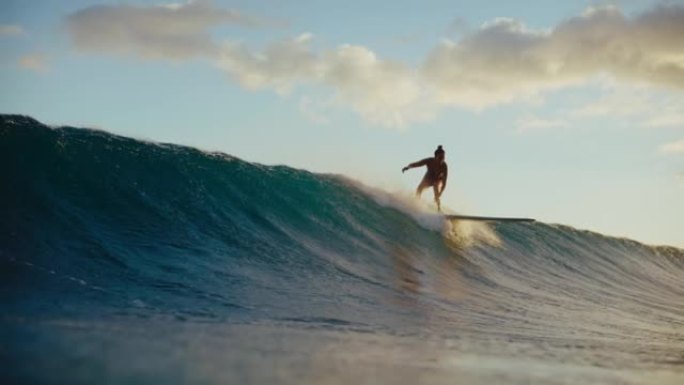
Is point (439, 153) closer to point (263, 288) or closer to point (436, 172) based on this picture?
point (436, 172)

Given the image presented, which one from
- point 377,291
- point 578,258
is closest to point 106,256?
point 377,291

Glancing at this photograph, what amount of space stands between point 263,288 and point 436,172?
812 centimetres

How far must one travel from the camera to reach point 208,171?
11320mm

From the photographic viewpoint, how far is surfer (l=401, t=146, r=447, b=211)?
45.9 feet

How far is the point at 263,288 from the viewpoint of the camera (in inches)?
267

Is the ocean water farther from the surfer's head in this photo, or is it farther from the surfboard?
the surfer's head

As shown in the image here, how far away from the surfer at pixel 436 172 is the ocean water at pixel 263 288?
2.64 feet

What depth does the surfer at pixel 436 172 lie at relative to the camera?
14.0 metres

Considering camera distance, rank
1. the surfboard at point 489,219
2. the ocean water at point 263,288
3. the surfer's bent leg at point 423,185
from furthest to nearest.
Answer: the surfer's bent leg at point 423,185
the surfboard at point 489,219
the ocean water at point 263,288

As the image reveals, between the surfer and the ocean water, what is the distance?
2.64 ft

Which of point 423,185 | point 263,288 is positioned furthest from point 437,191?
point 263,288

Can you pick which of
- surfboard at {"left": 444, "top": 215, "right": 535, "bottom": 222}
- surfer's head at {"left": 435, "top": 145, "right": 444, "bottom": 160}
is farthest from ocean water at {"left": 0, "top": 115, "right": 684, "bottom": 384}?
surfer's head at {"left": 435, "top": 145, "right": 444, "bottom": 160}

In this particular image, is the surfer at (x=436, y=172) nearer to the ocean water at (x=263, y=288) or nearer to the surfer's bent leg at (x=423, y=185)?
the surfer's bent leg at (x=423, y=185)

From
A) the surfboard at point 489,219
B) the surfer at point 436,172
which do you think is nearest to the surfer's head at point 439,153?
the surfer at point 436,172
